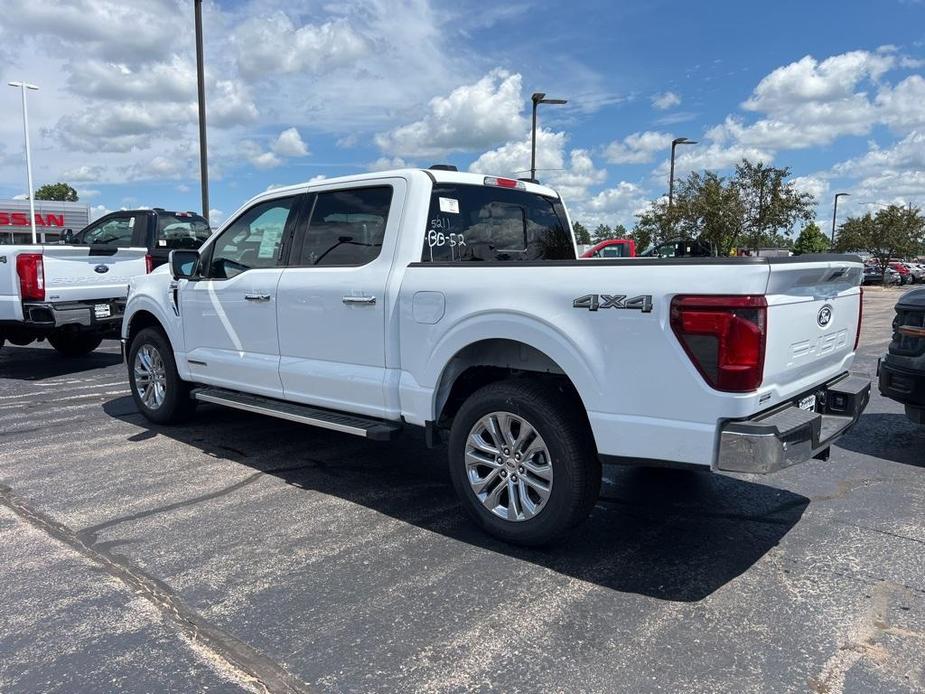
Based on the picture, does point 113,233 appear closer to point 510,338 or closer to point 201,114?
point 201,114

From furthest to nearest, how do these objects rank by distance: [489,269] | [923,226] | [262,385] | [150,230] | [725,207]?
1. [923,226]
2. [725,207]
3. [150,230]
4. [262,385]
5. [489,269]

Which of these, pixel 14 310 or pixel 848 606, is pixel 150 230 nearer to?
Result: pixel 14 310

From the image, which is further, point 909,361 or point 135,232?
point 135,232

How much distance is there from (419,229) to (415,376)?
2.96ft

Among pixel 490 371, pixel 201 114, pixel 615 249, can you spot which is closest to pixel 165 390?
pixel 490 371

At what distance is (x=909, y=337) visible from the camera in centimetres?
525

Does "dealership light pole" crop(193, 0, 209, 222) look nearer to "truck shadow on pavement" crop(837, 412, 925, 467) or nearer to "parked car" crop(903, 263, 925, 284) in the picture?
"truck shadow on pavement" crop(837, 412, 925, 467)

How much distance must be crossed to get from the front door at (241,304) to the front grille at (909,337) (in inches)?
178

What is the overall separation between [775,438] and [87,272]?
28.8 ft

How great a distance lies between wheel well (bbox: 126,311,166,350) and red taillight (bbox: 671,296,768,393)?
16.3ft

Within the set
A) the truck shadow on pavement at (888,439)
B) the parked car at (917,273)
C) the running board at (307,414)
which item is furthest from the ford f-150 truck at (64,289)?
the parked car at (917,273)

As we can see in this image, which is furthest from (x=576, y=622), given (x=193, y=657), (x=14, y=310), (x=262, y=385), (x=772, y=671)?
(x=14, y=310)

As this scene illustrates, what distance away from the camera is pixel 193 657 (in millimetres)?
2842

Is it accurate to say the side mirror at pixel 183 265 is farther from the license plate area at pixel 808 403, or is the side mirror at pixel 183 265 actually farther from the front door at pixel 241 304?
the license plate area at pixel 808 403
